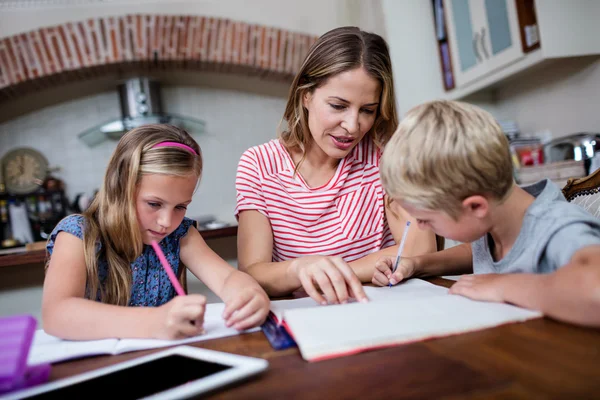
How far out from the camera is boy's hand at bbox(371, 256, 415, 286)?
97cm

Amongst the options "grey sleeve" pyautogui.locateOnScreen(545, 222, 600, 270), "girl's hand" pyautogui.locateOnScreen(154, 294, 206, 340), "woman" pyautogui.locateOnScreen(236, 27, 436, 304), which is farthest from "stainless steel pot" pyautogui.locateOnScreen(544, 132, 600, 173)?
"girl's hand" pyautogui.locateOnScreen(154, 294, 206, 340)

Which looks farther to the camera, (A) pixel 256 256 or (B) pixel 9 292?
(B) pixel 9 292

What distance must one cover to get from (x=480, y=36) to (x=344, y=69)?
1714 mm

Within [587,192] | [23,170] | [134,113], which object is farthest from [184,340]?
[23,170]

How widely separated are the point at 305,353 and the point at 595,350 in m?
0.31

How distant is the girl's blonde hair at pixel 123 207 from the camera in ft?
3.28

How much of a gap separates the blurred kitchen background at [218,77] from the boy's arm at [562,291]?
171cm

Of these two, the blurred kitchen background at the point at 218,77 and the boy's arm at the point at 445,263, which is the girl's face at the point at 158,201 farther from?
the blurred kitchen background at the point at 218,77

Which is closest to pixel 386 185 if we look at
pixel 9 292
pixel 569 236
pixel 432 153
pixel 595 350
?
pixel 432 153

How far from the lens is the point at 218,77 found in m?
3.78

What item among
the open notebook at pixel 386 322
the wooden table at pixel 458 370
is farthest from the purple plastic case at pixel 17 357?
the open notebook at pixel 386 322

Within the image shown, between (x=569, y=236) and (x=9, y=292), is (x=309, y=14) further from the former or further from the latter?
(x=569, y=236)

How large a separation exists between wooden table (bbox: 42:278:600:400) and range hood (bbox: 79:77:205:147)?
10.2 feet

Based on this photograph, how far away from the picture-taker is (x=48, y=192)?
3.42 metres
